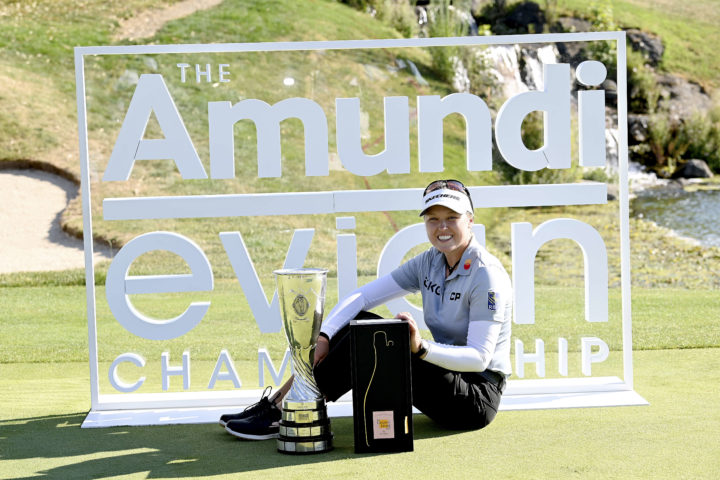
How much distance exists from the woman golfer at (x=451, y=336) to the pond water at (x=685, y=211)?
11692 millimetres

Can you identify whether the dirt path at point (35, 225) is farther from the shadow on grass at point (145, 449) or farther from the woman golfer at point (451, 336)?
the woman golfer at point (451, 336)

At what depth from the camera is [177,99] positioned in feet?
52.6

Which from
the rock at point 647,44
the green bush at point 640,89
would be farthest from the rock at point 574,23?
the green bush at point 640,89

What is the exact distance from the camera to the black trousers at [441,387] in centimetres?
372

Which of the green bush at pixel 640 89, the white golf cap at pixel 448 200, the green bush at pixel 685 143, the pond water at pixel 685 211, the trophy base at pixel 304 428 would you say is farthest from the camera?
the green bush at pixel 640 89

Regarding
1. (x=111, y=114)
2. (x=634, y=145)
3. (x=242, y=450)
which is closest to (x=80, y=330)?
(x=242, y=450)

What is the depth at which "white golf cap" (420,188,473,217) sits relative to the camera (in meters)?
3.81

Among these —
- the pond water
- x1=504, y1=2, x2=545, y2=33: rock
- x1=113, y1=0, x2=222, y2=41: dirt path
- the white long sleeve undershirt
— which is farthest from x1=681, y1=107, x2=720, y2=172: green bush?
the white long sleeve undershirt

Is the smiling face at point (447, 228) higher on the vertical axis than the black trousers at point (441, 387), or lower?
higher

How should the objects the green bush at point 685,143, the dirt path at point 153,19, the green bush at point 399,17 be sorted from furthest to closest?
the green bush at point 399,17, the dirt path at point 153,19, the green bush at point 685,143

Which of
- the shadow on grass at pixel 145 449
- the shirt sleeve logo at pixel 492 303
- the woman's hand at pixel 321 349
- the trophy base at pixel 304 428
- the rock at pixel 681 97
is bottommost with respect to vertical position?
the shadow on grass at pixel 145 449

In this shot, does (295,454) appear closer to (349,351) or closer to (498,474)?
(349,351)

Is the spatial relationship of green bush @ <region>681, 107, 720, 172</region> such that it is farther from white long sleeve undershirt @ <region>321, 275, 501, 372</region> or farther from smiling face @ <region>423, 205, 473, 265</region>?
white long sleeve undershirt @ <region>321, 275, 501, 372</region>

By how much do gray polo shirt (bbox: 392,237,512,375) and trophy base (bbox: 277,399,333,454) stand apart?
60 centimetres
